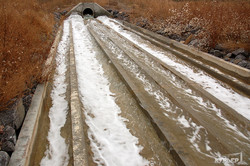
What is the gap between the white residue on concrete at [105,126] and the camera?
2270 millimetres

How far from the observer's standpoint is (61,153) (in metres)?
2.31

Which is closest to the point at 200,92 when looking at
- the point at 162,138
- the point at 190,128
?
the point at 190,128

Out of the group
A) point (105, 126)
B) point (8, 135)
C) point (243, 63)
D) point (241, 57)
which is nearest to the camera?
point (8, 135)

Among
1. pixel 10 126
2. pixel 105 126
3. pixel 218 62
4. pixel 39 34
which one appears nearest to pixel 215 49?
pixel 218 62

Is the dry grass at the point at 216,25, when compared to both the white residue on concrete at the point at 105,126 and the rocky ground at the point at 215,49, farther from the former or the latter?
the white residue on concrete at the point at 105,126

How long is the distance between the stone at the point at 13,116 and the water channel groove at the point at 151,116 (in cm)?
47

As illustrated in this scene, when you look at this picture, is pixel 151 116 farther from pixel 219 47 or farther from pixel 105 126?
pixel 219 47

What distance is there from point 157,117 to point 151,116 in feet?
0.34

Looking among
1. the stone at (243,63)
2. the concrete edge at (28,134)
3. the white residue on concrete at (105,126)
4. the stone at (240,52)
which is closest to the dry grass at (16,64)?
the concrete edge at (28,134)

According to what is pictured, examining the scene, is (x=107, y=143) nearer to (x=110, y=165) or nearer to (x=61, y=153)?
(x=110, y=165)

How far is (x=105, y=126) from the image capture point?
284cm

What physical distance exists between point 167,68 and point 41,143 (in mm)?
3496

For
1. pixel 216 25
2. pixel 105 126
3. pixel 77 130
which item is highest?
pixel 216 25

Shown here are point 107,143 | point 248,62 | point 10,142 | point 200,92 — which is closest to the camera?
point 10,142
